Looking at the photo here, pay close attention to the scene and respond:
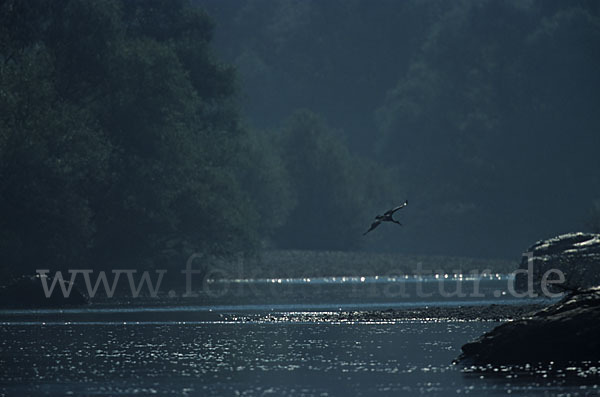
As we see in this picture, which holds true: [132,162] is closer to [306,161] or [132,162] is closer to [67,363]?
[67,363]

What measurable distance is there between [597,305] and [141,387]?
11591 mm

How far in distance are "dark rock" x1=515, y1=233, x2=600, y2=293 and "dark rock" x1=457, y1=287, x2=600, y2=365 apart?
35.5 m

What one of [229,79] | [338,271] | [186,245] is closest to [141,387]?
[186,245]

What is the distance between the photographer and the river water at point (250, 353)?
37.6 meters

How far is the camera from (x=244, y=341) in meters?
52.4

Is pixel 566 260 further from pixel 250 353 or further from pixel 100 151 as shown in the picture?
pixel 250 353

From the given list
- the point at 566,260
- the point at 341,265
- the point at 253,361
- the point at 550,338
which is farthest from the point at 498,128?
the point at 550,338

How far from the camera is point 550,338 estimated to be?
40.6 meters

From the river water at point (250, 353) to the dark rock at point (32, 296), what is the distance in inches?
65.1

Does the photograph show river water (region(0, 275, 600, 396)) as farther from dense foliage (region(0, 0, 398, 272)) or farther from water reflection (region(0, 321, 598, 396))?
dense foliage (region(0, 0, 398, 272))

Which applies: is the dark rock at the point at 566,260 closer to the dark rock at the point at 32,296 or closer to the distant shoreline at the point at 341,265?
the dark rock at the point at 32,296

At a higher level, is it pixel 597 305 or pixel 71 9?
pixel 71 9

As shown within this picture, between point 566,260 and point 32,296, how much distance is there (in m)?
27.6

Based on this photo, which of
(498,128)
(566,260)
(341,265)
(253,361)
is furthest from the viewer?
(498,128)
